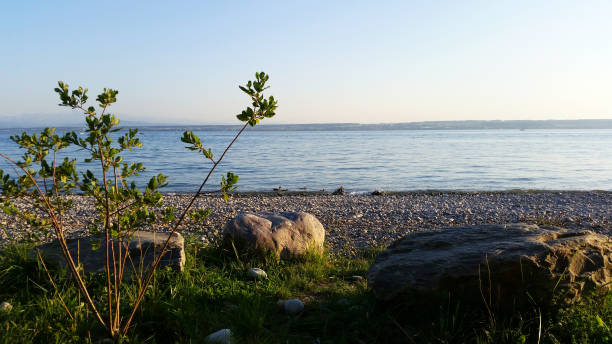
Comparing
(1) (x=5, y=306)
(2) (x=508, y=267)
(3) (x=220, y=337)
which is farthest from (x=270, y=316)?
(1) (x=5, y=306)

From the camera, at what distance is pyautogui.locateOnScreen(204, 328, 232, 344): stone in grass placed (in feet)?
11.0

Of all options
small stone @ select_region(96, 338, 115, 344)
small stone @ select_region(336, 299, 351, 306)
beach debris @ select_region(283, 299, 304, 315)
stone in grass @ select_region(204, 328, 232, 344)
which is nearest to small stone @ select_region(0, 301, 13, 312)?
small stone @ select_region(96, 338, 115, 344)

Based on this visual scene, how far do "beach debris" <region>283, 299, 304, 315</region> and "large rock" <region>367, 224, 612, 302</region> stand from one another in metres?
0.77

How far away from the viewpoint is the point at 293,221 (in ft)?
21.0

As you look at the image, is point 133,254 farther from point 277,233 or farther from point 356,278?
point 356,278

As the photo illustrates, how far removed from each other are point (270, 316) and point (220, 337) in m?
0.74

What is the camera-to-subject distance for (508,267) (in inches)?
139

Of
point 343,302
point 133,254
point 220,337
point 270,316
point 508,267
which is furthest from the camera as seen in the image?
point 133,254

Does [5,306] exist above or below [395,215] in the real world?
above

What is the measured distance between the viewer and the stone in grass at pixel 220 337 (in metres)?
3.37

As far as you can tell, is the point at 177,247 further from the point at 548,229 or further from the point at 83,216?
the point at 83,216

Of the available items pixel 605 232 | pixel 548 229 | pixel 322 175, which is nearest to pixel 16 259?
pixel 548 229

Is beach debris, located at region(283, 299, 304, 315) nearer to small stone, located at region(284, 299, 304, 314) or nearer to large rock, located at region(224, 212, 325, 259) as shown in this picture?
small stone, located at region(284, 299, 304, 314)

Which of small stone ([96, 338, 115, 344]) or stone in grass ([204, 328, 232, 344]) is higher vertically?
stone in grass ([204, 328, 232, 344])
